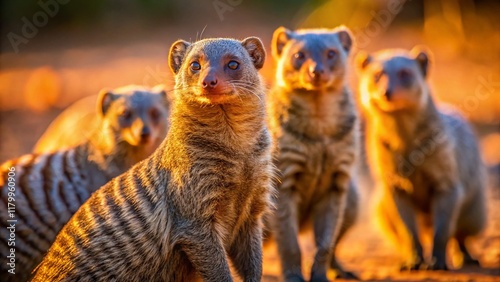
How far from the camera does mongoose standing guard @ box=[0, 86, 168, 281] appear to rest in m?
5.50

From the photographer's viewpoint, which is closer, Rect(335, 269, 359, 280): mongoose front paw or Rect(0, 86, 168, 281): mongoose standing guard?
Rect(0, 86, 168, 281): mongoose standing guard

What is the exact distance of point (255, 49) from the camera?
481 centimetres

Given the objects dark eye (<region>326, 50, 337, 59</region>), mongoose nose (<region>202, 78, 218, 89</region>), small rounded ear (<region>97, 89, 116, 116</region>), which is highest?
dark eye (<region>326, 50, 337, 59</region>)

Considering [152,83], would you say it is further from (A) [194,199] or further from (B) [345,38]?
(A) [194,199]

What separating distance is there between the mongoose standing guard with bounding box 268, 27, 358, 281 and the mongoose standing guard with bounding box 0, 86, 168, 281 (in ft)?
3.43

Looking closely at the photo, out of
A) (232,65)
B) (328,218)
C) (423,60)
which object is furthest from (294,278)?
(423,60)

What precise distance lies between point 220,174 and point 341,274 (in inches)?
98.4

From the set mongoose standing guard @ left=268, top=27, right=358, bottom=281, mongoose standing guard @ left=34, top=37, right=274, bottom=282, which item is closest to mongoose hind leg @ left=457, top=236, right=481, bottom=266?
mongoose standing guard @ left=268, top=27, right=358, bottom=281

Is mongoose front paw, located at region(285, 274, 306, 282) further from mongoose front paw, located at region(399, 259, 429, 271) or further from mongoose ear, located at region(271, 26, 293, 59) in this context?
mongoose ear, located at region(271, 26, 293, 59)

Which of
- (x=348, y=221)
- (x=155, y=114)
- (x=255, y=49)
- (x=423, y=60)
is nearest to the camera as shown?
(x=255, y=49)

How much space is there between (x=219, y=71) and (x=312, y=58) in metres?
1.79

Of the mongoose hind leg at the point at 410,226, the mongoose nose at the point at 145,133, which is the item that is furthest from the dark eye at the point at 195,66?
the mongoose hind leg at the point at 410,226

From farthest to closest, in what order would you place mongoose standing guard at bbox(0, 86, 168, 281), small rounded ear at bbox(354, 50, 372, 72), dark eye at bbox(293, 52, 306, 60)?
1. small rounded ear at bbox(354, 50, 372, 72)
2. dark eye at bbox(293, 52, 306, 60)
3. mongoose standing guard at bbox(0, 86, 168, 281)

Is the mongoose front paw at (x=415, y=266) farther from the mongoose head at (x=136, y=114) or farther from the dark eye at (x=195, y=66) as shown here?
the dark eye at (x=195, y=66)
